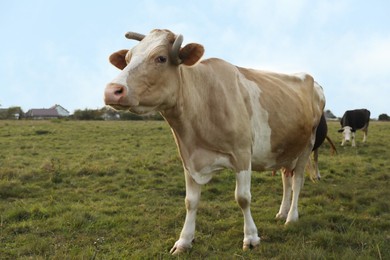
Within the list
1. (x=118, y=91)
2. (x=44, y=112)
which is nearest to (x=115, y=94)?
(x=118, y=91)

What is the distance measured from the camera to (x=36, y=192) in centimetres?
812

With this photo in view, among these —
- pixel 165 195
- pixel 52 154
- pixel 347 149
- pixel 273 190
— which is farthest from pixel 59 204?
pixel 347 149

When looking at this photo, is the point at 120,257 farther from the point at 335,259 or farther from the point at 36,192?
the point at 36,192

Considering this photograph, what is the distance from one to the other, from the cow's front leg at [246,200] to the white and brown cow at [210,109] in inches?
0.5

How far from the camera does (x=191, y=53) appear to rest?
Result: 13.7ft

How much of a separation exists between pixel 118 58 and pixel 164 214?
2.91m

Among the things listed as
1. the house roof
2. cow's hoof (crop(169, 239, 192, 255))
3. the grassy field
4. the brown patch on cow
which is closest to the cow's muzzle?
the grassy field

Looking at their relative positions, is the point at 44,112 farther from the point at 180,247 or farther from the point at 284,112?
the point at 180,247

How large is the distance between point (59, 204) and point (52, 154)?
7.81 m

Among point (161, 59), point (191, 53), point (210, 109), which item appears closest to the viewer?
point (161, 59)

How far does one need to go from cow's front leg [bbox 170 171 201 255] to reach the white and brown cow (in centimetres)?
1

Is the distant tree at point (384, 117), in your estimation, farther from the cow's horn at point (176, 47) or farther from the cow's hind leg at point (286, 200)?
the cow's horn at point (176, 47)

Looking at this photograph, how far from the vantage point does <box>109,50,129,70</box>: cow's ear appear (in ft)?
15.2

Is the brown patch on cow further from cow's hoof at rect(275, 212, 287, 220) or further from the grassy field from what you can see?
the grassy field
